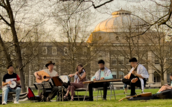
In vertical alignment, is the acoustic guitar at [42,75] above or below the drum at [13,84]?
above

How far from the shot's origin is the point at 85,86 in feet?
36.9

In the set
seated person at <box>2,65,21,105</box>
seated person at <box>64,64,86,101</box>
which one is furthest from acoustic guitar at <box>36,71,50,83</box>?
seated person at <box>64,64,86,101</box>

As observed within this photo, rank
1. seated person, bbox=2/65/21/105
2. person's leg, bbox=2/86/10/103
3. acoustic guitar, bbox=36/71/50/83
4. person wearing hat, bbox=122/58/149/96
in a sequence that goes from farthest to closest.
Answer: acoustic guitar, bbox=36/71/50/83 < seated person, bbox=2/65/21/105 < person's leg, bbox=2/86/10/103 < person wearing hat, bbox=122/58/149/96

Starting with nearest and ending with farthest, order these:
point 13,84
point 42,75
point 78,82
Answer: point 13,84 → point 78,82 → point 42,75

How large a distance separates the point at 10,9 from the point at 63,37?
17539 millimetres

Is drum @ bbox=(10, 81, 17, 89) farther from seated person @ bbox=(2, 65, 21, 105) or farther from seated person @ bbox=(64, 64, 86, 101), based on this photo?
seated person @ bbox=(64, 64, 86, 101)

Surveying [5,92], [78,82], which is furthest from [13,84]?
[78,82]

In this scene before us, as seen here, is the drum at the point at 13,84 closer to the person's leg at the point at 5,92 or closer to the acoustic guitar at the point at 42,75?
the person's leg at the point at 5,92

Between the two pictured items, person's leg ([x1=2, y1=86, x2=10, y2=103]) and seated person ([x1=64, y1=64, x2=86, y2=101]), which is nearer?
person's leg ([x1=2, y1=86, x2=10, y2=103])

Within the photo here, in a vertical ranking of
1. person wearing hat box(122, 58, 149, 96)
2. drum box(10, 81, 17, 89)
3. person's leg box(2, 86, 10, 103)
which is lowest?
person's leg box(2, 86, 10, 103)

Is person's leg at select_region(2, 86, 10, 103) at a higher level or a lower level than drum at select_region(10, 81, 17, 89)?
lower

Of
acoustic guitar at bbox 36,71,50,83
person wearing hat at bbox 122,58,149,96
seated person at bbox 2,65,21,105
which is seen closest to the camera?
person wearing hat at bbox 122,58,149,96

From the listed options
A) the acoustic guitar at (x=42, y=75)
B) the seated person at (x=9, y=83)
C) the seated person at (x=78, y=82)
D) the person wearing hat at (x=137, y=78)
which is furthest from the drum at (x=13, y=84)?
the person wearing hat at (x=137, y=78)

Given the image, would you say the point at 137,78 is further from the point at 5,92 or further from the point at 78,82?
the point at 5,92
